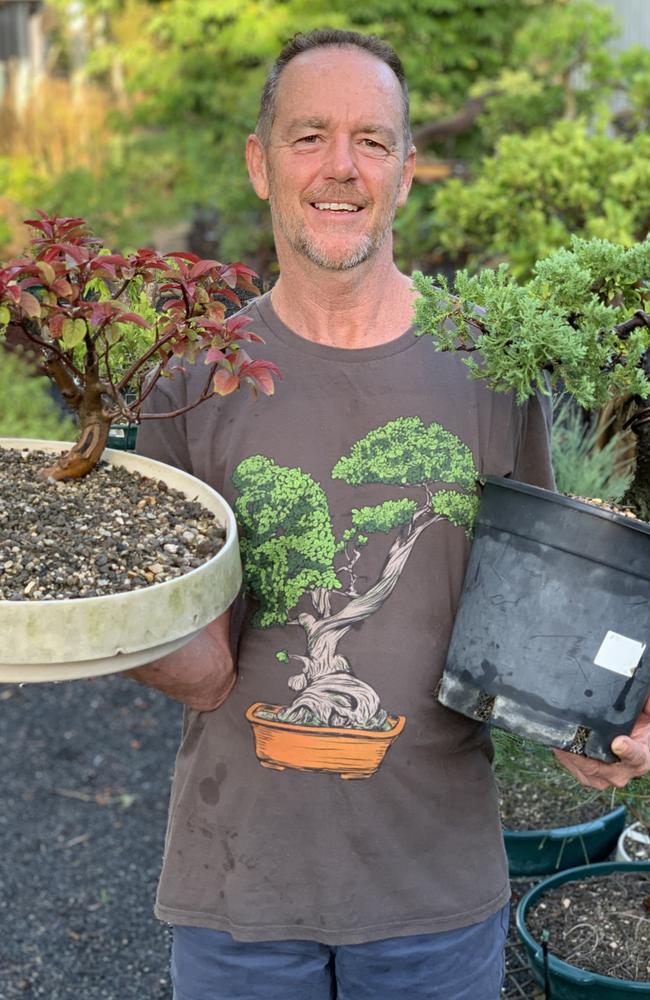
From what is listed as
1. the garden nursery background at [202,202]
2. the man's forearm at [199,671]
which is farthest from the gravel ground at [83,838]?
the man's forearm at [199,671]

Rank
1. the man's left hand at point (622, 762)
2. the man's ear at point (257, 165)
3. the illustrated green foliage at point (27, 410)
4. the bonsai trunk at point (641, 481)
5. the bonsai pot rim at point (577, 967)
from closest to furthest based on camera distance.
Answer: the man's left hand at point (622, 762) → the bonsai trunk at point (641, 481) → the man's ear at point (257, 165) → the bonsai pot rim at point (577, 967) → the illustrated green foliage at point (27, 410)

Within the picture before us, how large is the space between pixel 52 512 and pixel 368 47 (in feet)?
2.95

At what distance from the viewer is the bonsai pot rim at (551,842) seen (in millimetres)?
A: 3016

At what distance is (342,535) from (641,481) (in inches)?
20.4

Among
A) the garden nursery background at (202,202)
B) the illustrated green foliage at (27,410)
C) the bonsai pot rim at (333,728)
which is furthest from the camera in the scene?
the illustrated green foliage at (27,410)

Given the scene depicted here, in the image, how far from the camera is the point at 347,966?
175 centimetres

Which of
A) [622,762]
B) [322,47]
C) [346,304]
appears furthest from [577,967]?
[322,47]

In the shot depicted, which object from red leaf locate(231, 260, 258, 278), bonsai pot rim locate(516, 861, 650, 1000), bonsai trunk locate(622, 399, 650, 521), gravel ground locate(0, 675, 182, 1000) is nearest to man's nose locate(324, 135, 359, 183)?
red leaf locate(231, 260, 258, 278)

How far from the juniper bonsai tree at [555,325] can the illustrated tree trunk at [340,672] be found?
287 mm

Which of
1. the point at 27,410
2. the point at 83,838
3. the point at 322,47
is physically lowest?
the point at 83,838

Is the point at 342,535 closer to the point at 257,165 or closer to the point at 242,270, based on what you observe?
the point at 242,270

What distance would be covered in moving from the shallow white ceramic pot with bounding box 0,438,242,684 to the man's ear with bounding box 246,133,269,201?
29.3 inches

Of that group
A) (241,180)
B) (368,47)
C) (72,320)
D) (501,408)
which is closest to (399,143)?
(368,47)

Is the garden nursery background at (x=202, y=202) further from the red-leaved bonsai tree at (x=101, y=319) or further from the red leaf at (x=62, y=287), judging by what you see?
the red leaf at (x=62, y=287)
